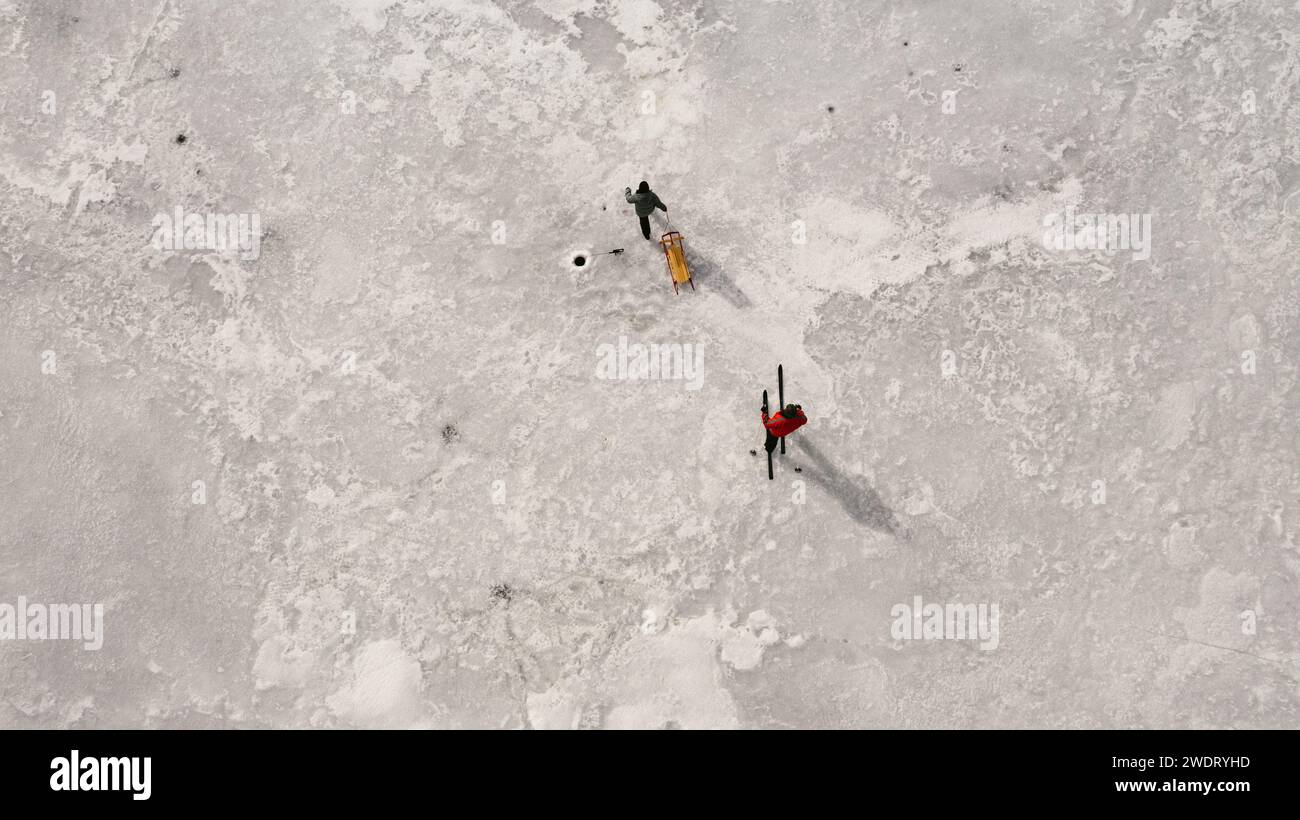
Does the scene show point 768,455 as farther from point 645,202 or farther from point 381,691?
point 381,691

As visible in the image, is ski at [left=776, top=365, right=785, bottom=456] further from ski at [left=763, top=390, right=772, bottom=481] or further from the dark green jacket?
the dark green jacket

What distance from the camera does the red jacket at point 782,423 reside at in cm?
830

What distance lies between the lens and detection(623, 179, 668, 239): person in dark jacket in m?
8.80

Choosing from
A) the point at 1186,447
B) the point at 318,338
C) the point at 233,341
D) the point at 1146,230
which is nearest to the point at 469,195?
the point at 318,338

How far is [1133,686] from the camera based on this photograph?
28.6 feet

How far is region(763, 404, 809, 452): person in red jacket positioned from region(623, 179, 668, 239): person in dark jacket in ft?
7.23

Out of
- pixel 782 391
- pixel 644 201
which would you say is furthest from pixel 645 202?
pixel 782 391

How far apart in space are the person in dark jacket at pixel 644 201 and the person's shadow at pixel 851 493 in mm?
2520

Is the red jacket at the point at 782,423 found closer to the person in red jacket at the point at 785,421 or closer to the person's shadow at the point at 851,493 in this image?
the person in red jacket at the point at 785,421

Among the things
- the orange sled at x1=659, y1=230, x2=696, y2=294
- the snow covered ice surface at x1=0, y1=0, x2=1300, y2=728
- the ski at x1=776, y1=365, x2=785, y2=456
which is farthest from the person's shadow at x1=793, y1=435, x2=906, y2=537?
the orange sled at x1=659, y1=230, x2=696, y2=294

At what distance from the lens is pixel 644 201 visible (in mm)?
8852

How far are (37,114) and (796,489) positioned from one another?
8588 millimetres
